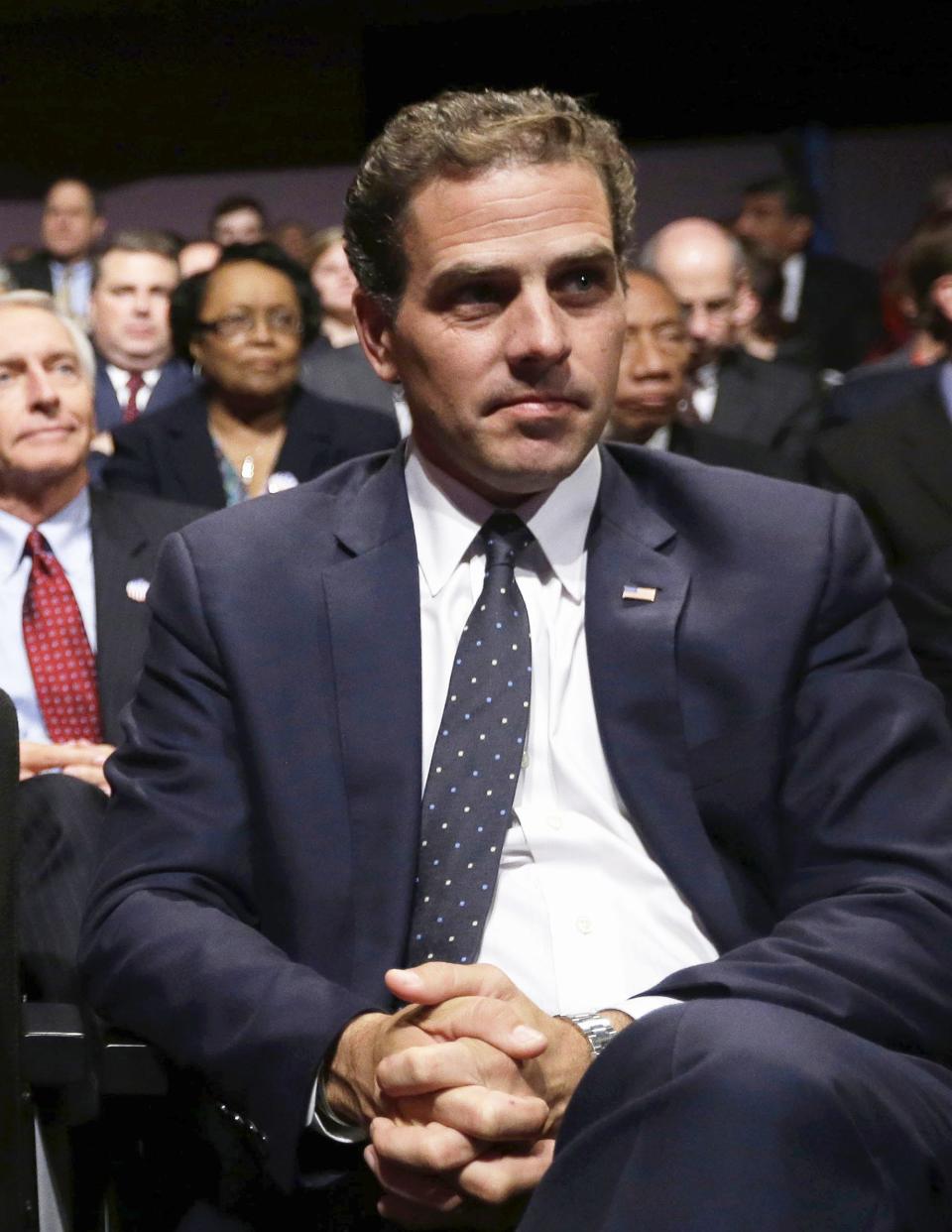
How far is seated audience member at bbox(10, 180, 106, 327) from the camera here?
21.2ft

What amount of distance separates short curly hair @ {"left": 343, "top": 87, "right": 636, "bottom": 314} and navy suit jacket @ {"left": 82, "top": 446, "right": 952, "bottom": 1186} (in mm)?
267

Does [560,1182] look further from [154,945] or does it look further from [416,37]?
[416,37]

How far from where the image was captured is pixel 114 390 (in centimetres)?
529

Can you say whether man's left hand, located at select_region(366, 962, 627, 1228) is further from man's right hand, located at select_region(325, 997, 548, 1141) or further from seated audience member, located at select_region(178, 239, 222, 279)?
seated audience member, located at select_region(178, 239, 222, 279)

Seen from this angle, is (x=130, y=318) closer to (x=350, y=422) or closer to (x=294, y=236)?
(x=294, y=236)

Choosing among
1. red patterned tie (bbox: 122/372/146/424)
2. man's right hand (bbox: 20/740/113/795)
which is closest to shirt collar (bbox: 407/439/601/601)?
man's right hand (bbox: 20/740/113/795)

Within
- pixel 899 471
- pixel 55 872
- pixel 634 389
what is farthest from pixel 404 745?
pixel 634 389

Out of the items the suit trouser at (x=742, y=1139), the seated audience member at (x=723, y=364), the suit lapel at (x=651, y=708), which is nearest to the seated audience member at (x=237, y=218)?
the seated audience member at (x=723, y=364)

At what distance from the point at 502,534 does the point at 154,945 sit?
49 cm

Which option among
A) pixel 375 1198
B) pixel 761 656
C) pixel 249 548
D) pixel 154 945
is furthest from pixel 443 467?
pixel 375 1198

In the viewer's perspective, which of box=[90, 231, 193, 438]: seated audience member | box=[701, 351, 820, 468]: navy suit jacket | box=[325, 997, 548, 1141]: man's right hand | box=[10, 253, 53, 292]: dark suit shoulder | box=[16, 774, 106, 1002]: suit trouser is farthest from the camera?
box=[10, 253, 53, 292]: dark suit shoulder

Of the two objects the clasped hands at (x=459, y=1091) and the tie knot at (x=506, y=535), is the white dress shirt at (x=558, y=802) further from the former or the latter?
the clasped hands at (x=459, y=1091)

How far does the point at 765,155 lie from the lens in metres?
6.48

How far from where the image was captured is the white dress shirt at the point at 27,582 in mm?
2760
